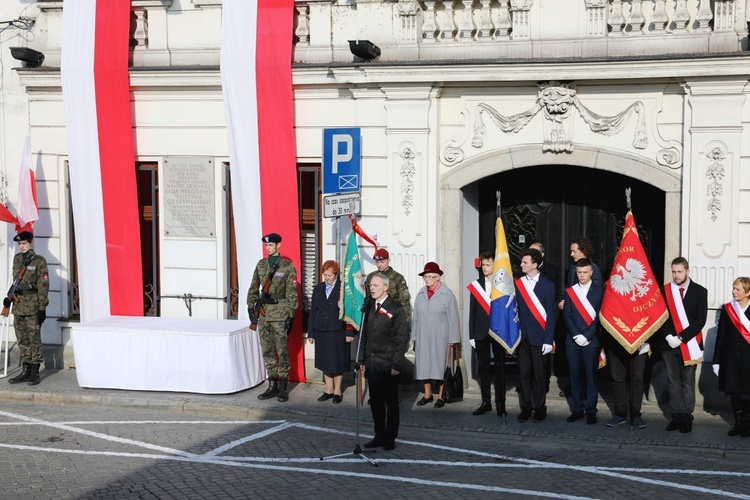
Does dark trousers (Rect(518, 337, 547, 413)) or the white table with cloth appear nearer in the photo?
dark trousers (Rect(518, 337, 547, 413))

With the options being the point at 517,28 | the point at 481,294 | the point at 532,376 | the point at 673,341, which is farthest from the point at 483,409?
the point at 517,28

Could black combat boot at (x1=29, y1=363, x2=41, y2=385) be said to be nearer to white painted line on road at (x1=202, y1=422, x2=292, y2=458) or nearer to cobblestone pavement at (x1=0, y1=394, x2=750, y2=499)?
cobblestone pavement at (x1=0, y1=394, x2=750, y2=499)

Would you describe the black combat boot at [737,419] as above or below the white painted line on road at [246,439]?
above

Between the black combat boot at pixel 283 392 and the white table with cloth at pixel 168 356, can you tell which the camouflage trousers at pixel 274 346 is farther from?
the white table with cloth at pixel 168 356

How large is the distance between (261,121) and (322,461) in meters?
5.56

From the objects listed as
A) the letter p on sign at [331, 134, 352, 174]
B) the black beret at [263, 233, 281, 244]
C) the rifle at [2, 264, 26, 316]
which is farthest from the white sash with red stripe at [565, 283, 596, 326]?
the rifle at [2, 264, 26, 316]

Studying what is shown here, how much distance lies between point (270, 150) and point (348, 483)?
600cm

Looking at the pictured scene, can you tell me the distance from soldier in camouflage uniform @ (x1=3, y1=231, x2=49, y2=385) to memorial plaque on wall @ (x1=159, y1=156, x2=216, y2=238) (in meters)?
1.93

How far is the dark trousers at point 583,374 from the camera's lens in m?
13.0

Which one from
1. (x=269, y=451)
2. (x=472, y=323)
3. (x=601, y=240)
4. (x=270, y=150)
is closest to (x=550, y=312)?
(x=472, y=323)

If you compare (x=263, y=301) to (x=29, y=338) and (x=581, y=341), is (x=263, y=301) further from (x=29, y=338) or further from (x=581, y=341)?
(x=581, y=341)

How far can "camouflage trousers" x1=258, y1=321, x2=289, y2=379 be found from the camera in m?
14.5

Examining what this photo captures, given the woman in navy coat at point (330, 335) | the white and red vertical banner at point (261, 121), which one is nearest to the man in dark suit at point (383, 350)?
the woman in navy coat at point (330, 335)

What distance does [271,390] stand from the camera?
14.5 m
